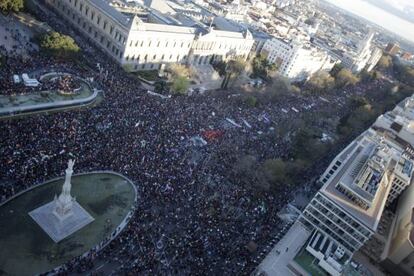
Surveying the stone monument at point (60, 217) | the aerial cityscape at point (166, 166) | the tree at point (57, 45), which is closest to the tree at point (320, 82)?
the aerial cityscape at point (166, 166)

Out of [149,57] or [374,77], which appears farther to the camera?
[374,77]

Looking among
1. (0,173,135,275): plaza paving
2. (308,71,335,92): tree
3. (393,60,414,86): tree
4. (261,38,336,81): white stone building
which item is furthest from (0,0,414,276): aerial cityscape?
(393,60,414,86): tree

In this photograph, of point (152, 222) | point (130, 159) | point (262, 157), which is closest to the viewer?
point (152, 222)

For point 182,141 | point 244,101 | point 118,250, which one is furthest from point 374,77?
point 118,250

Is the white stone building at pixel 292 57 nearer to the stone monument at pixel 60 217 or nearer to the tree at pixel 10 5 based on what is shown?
the tree at pixel 10 5

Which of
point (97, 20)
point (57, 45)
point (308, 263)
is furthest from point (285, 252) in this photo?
point (97, 20)

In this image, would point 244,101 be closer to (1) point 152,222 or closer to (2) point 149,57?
(2) point 149,57
